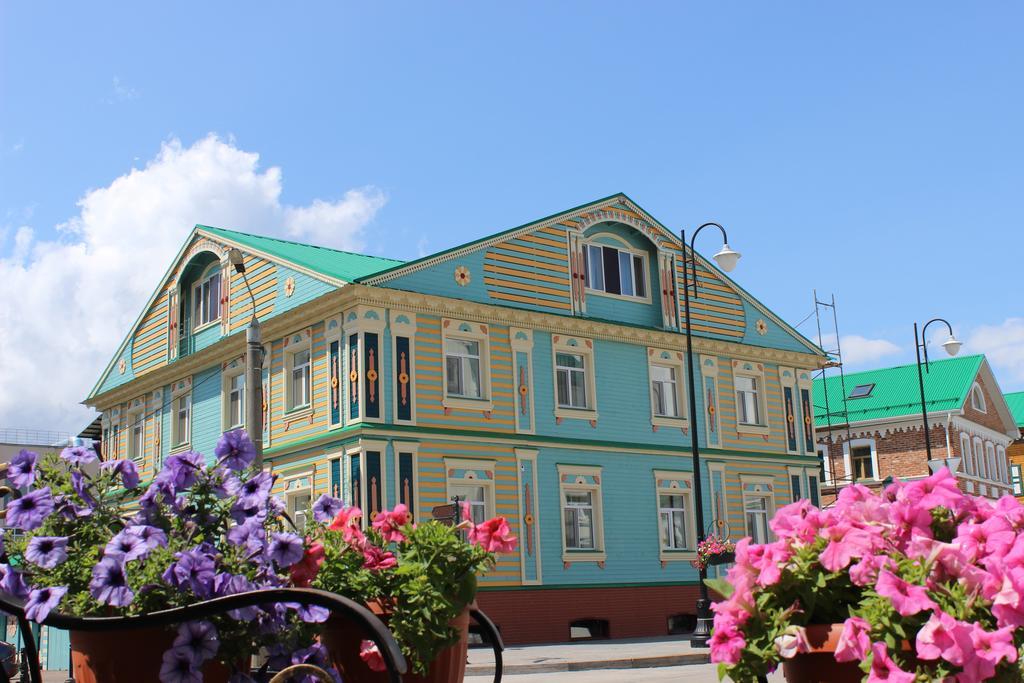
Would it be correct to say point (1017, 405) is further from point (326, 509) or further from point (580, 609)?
point (326, 509)

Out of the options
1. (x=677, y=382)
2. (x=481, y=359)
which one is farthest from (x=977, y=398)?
(x=481, y=359)

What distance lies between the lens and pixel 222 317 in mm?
29766

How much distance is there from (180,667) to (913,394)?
49.1 meters

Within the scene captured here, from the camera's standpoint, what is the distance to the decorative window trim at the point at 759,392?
31.6 metres

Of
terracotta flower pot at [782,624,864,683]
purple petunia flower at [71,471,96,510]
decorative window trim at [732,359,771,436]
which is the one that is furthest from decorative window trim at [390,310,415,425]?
terracotta flower pot at [782,624,864,683]

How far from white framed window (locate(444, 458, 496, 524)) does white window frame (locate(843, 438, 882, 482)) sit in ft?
88.3

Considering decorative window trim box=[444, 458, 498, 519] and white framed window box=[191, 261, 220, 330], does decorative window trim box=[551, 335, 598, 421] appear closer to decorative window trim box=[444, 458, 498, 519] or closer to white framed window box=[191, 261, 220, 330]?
decorative window trim box=[444, 458, 498, 519]

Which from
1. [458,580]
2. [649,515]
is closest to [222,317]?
[649,515]

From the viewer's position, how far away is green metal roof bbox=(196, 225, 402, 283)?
26047mm

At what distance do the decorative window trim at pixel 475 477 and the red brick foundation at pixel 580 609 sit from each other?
6.77 ft

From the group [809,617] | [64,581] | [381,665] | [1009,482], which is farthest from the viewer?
[1009,482]

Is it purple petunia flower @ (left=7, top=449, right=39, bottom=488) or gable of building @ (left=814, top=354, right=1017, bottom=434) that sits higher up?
gable of building @ (left=814, top=354, right=1017, bottom=434)

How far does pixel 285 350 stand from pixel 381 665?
23.4 meters

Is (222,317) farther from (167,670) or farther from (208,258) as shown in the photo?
(167,670)
